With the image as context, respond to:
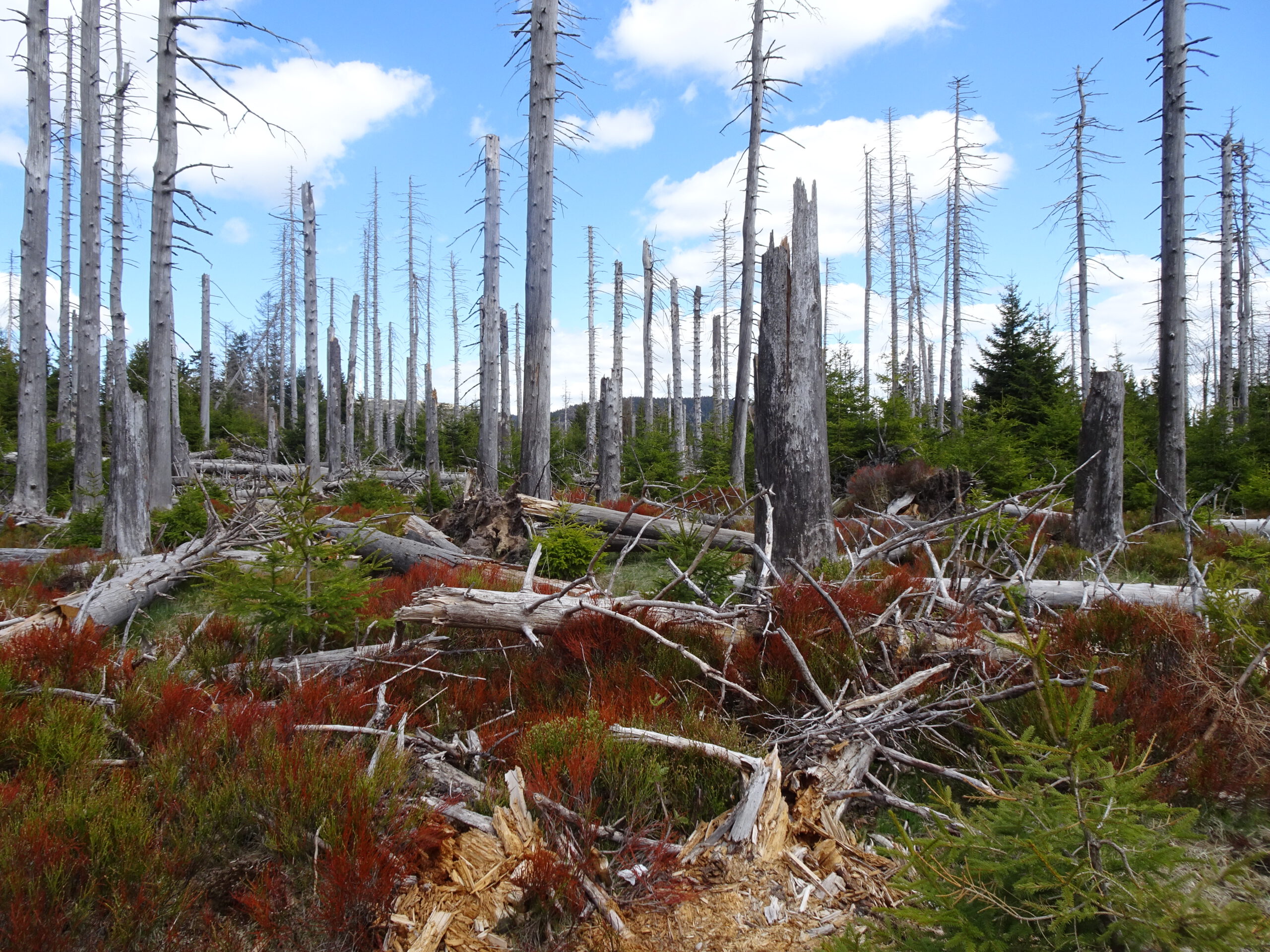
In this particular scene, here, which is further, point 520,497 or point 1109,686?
point 520,497

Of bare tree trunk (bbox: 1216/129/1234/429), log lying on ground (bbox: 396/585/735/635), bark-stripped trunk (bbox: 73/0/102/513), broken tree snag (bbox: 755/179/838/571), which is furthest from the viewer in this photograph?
bare tree trunk (bbox: 1216/129/1234/429)

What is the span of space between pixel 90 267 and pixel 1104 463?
2083 centimetres

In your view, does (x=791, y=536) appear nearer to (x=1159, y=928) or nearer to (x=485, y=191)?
(x=1159, y=928)

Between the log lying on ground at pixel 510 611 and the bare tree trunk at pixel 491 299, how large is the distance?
37.6 feet

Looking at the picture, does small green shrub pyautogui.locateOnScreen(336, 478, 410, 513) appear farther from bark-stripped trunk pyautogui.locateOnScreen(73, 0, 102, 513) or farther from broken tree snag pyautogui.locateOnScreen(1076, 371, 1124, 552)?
broken tree snag pyautogui.locateOnScreen(1076, 371, 1124, 552)

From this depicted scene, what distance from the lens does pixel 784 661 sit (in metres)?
4.27

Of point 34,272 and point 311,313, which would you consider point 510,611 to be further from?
point 311,313

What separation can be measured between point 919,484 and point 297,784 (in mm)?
11874

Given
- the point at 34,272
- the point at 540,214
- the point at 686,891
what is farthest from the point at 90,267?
the point at 686,891

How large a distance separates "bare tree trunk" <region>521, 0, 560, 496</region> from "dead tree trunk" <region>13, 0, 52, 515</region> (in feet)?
35.0

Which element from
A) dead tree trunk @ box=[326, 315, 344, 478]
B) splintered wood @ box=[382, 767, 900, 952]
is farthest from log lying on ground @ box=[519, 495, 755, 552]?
dead tree trunk @ box=[326, 315, 344, 478]

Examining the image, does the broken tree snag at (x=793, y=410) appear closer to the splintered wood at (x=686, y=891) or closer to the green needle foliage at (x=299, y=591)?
the splintered wood at (x=686, y=891)

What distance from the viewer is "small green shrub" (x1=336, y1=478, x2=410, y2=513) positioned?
12453mm

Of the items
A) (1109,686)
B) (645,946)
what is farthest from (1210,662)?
(645,946)
